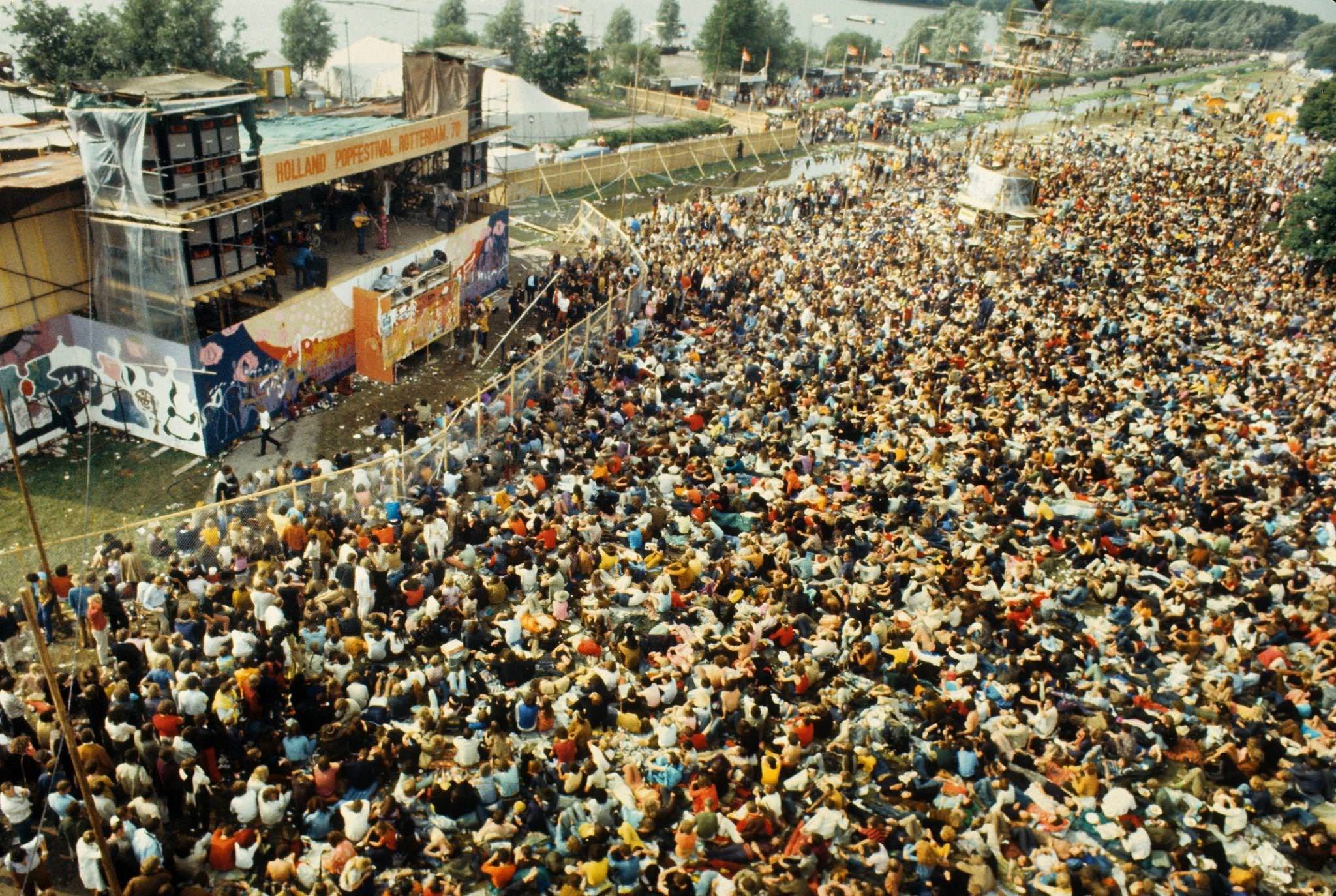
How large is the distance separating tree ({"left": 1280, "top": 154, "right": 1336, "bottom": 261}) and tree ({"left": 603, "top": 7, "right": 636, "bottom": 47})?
6091cm

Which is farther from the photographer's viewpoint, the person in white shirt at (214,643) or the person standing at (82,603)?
the person standing at (82,603)

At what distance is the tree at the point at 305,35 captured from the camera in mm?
63938

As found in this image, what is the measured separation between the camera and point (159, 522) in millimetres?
14102

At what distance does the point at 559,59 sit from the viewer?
6356 centimetres

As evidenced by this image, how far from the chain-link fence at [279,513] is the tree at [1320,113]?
2084 inches

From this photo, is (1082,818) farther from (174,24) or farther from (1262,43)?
(1262,43)

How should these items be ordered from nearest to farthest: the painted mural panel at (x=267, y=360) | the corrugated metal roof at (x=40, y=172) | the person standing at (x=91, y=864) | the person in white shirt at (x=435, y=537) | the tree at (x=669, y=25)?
the person standing at (x=91, y=864) < the person in white shirt at (x=435, y=537) < the corrugated metal roof at (x=40, y=172) < the painted mural panel at (x=267, y=360) < the tree at (x=669, y=25)

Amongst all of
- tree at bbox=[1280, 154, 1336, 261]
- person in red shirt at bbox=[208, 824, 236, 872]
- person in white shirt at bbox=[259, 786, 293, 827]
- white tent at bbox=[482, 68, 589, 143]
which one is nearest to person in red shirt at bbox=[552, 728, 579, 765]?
person in white shirt at bbox=[259, 786, 293, 827]

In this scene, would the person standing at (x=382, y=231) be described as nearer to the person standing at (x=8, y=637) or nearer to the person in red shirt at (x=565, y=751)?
the person standing at (x=8, y=637)

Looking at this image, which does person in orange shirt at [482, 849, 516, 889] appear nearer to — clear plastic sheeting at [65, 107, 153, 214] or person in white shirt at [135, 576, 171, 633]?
person in white shirt at [135, 576, 171, 633]

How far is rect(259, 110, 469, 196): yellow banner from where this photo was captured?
62.2 feet

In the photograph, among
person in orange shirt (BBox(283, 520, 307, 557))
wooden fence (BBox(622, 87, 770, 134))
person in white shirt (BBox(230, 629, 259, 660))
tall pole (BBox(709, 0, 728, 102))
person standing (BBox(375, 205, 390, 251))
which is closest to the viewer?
person in white shirt (BBox(230, 629, 259, 660))

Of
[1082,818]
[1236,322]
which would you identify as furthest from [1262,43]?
[1082,818]

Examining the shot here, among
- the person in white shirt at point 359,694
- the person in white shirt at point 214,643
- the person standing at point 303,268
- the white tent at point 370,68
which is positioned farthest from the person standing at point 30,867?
the white tent at point 370,68
